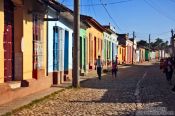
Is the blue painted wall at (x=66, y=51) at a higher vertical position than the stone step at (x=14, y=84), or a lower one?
higher

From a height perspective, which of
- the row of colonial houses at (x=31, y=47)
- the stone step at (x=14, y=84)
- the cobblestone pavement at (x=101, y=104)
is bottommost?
the cobblestone pavement at (x=101, y=104)

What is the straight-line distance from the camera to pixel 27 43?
18.2 metres

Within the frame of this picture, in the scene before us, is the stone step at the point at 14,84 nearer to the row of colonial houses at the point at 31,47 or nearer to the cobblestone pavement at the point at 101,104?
the row of colonial houses at the point at 31,47

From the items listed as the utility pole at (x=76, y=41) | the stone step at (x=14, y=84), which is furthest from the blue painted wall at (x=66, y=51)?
the stone step at (x=14, y=84)

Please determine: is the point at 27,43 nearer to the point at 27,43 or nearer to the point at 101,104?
the point at 27,43

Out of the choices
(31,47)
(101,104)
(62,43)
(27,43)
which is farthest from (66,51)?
(101,104)

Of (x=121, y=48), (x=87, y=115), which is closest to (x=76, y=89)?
(x=87, y=115)

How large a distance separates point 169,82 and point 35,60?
8798 mm

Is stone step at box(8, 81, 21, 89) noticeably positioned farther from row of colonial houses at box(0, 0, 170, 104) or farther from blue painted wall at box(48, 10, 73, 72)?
blue painted wall at box(48, 10, 73, 72)

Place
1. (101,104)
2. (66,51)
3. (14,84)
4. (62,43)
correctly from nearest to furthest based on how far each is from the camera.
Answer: (101,104), (14,84), (62,43), (66,51)

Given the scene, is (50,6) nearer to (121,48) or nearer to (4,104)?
(4,104)

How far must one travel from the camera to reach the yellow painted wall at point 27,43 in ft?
57.9

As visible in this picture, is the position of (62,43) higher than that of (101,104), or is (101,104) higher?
(62,43)

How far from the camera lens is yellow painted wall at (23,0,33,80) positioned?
1766 centimetres
